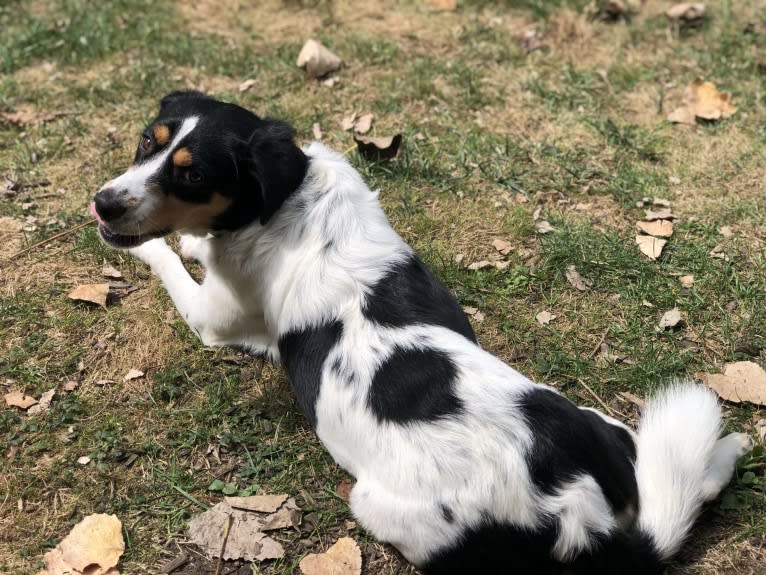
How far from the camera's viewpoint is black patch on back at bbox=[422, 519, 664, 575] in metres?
2.70

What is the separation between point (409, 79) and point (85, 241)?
2868 millimetres

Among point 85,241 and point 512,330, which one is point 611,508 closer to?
point 512,330

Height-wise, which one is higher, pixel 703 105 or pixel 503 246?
pixel 703 105

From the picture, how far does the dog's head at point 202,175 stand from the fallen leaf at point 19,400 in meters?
1.05

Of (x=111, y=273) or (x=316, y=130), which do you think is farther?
(x=316, y=130)

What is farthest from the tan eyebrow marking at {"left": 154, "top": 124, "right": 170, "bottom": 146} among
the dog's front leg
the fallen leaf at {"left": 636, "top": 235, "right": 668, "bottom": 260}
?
the fallen leaf at {"left": 636, "top": 235, "right": 668, "bottom": 260}

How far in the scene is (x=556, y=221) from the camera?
4945 millimetres

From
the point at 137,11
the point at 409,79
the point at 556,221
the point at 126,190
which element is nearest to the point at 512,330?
the point at 556,221

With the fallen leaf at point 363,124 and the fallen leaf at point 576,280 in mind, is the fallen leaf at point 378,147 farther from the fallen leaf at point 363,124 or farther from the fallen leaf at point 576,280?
the fallen leaf at point 576,280

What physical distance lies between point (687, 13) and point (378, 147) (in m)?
3.29

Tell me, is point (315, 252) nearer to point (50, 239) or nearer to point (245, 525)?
point (245, 525)

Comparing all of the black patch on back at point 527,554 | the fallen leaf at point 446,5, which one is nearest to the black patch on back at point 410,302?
the black patch on back at point 527,554

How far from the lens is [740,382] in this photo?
13.0 ft

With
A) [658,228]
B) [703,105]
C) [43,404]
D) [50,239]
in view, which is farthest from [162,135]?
[703,105]
